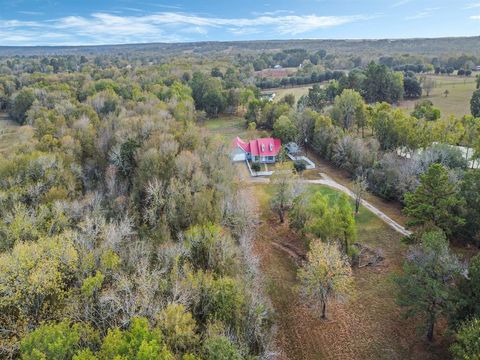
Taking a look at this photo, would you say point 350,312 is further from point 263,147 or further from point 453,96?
point 453,96

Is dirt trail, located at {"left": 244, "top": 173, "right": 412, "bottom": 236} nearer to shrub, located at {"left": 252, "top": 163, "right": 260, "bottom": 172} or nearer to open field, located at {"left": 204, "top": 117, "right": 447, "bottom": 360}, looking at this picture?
open field, located at {"left": 204, "top": 117, "right": 447, "bottom": 360}

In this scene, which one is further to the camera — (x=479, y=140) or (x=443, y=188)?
(x=479, y=140)

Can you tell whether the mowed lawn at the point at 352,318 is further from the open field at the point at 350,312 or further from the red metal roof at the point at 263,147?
the red metal roof at the point at 263,147

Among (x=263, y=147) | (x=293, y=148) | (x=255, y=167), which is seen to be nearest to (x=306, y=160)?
(x=293, y=148)

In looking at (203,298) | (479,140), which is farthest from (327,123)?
(203,298)

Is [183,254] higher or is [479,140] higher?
[479,140]

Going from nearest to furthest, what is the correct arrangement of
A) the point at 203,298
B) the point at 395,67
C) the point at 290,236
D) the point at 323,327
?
the point at 203,298 < the point at 323,327 < the point at 290,236 < the point at 395,67

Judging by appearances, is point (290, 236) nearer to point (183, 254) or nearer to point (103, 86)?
point (183, 254)
